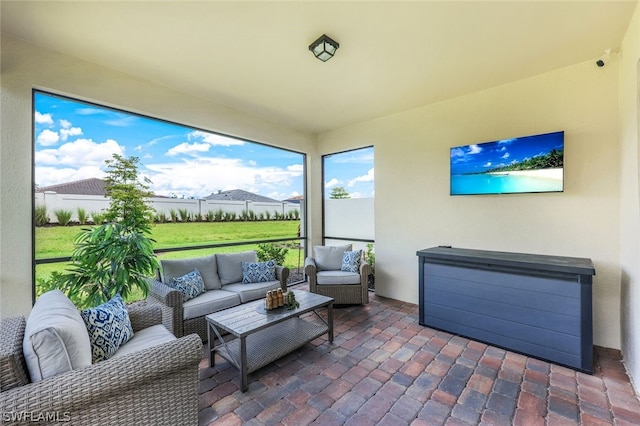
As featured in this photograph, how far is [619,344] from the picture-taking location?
2654mm

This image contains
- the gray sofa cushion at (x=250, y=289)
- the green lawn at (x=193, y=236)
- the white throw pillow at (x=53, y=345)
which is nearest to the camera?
the white throw pillow at (x=53, y=345)

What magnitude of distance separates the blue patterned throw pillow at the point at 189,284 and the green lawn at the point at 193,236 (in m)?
0.56

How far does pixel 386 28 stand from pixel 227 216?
3219 mm

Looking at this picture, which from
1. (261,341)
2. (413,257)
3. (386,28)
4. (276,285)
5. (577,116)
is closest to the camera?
(386,28)

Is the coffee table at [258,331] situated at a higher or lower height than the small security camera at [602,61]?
lower

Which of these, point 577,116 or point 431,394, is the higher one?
point 577,116

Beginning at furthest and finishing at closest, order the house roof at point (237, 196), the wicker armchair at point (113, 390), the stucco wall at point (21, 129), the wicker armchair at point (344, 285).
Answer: the house roof at point (237, 196)
the wicker armchair at point (344, 285)
the stucco wall at point (21, 129)
the wicker armchair at point (113, 390)

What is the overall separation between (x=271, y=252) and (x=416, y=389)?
10.6 ft

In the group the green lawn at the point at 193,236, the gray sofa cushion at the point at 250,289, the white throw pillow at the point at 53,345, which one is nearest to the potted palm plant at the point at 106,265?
the green lawn at the point at 193,236

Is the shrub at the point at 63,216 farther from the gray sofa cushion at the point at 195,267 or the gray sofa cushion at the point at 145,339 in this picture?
the gray sofa cushion at the point at 145,339

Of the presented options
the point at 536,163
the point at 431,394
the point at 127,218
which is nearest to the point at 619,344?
→ the point at 536,163

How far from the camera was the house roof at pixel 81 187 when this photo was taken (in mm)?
2750

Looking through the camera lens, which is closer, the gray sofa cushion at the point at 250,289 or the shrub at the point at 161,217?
the gray sofa cushion at the point at 250,289

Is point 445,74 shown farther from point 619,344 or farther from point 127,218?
point 127,218
